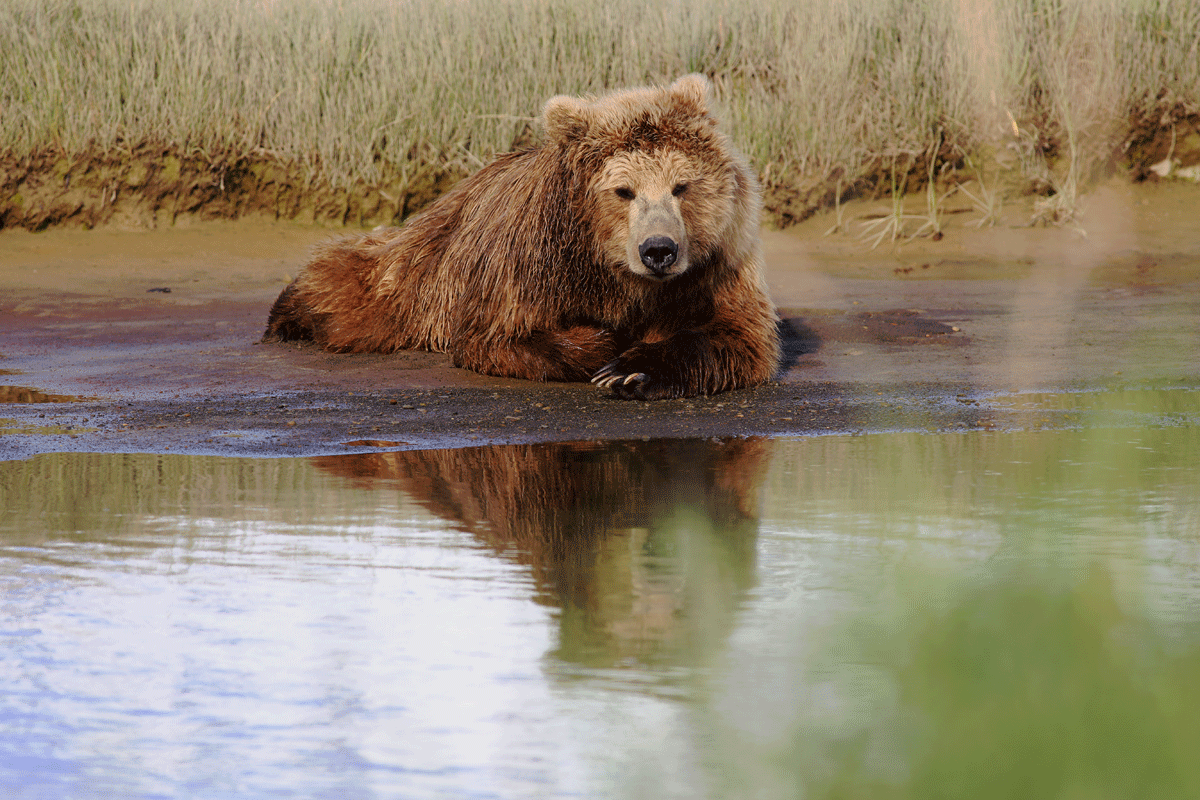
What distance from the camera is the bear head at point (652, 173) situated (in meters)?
5.95

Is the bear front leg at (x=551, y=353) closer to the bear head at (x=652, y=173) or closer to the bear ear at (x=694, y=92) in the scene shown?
the bear head at (x=652, y=173)

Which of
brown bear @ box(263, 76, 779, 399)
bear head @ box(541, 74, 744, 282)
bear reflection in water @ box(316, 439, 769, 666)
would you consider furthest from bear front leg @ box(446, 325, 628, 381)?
bear reflection in water @ box(316, 439, 769, 666)

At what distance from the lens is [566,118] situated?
6320 millimetres

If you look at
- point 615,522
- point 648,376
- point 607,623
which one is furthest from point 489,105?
point 607,623

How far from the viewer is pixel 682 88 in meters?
6.28

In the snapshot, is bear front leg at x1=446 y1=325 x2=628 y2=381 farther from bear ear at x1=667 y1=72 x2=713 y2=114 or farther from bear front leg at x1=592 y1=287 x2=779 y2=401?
bear ear at x1=667 y1=72 x2=713 y2=114

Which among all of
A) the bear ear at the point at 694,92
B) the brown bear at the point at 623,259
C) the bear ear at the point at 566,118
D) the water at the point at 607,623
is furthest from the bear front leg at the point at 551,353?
the water at the point at 607,623

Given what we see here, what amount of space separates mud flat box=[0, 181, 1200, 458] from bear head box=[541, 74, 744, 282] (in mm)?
682

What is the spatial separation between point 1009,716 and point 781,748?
32cm

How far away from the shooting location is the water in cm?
159

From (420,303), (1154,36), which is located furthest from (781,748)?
(1154,36)

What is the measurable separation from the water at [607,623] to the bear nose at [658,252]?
45.2 inches

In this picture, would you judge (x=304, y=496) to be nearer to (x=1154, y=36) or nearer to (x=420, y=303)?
(x=420, y=303)

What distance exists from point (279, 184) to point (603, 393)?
607 centimetres
